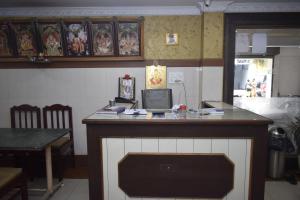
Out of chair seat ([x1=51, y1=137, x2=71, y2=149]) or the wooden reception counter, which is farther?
chair seat ([x1=51, y1=137, x2=71, y2=149])

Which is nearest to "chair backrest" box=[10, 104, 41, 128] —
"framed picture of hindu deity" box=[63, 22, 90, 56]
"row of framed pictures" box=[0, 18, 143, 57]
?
"row of framed pictures" box=[0, 18, 143, 57]

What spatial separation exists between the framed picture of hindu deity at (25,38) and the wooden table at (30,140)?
1.20 meters

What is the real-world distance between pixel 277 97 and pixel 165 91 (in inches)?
83.7

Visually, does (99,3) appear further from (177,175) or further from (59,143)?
(177,175)

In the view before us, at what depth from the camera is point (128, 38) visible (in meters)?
3.15

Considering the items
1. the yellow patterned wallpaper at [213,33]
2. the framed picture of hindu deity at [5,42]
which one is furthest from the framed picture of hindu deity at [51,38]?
the yellow patterned wallpaper at [213,33]

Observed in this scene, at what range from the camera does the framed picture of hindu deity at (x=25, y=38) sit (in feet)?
10.2

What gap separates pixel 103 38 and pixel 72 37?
17.4 inches

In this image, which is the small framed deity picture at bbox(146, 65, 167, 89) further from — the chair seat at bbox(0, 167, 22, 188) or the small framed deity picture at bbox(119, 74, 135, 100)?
the chair seat at bbox(0, 167, 22, 188)

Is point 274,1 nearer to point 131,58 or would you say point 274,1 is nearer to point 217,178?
point 131,58

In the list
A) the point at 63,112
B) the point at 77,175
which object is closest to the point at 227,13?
the point at 63,112

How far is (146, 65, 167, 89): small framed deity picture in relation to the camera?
324 centimetres

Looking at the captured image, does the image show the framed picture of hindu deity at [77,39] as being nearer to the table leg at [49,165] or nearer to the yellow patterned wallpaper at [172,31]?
the yellow patterned wallpaper at [172,31]

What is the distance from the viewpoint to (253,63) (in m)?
3.80
